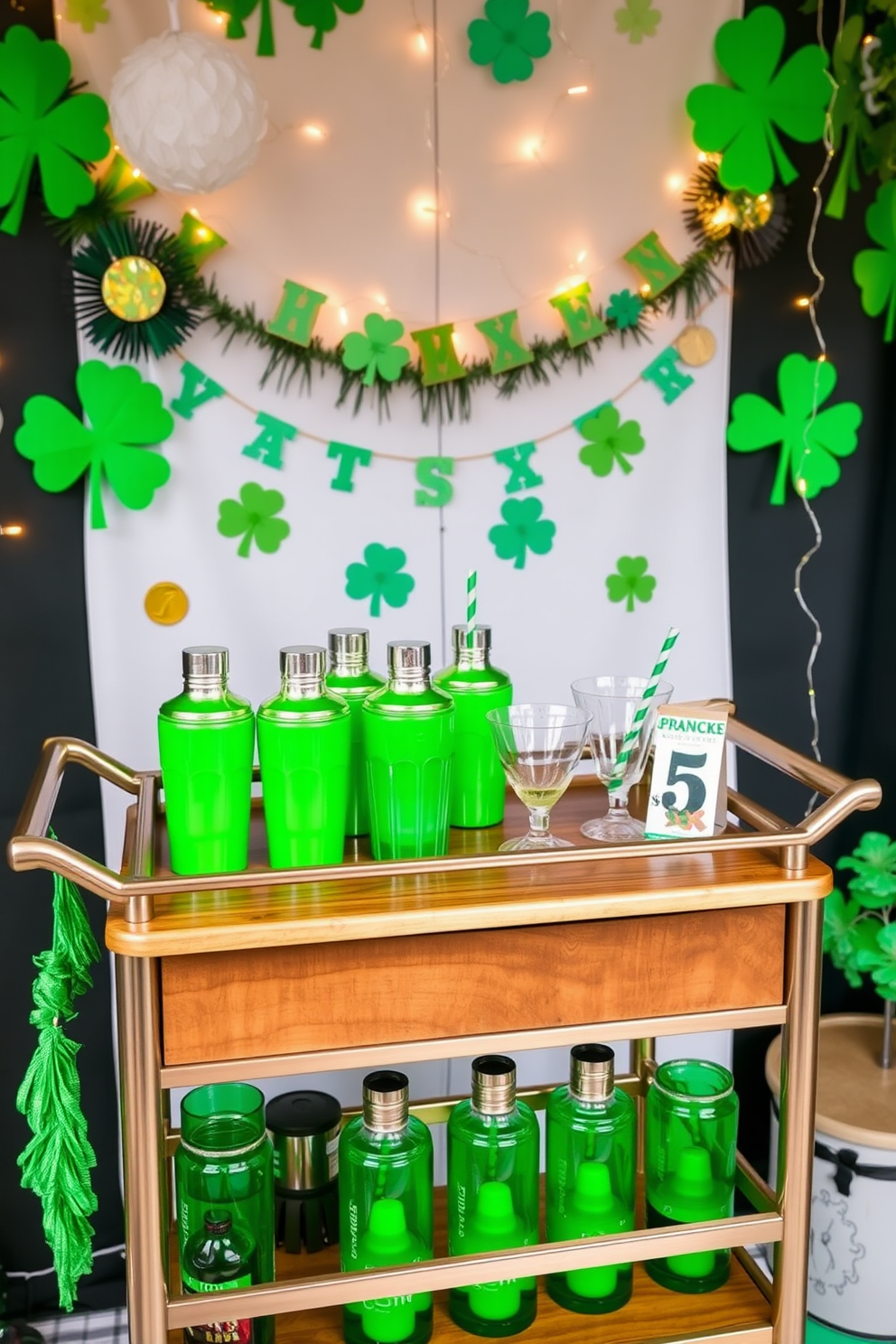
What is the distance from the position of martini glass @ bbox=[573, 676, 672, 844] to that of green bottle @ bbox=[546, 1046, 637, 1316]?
294 millimetres

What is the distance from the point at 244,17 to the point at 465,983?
1.46 m

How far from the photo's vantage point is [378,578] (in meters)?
2.10

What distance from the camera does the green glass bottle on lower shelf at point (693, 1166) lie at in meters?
1.58

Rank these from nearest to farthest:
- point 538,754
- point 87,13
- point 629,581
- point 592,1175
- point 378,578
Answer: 1. point 538,754
2. point 592,1175
3. point 87,13
4. point 378,578
5. point 629,581

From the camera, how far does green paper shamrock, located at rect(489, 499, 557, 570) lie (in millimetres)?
2141

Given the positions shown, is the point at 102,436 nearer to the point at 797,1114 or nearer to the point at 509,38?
the point at 509,38

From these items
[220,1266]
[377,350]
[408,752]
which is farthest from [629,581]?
[220,1266]

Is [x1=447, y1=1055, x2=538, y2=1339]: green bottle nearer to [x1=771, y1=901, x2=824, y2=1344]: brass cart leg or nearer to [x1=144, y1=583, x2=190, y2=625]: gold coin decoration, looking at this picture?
[x1=771, y1=901, x2=824, y2=1344]: brass cart leg

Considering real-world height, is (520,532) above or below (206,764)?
above

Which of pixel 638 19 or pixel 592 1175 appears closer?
pixel 592 1175

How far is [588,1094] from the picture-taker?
5.15 ft

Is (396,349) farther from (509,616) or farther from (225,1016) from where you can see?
(225,1016)

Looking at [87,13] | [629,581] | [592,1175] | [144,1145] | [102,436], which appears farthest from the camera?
[629,581]

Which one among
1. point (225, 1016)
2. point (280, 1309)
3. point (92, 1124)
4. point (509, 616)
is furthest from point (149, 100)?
point (92, 1124)
